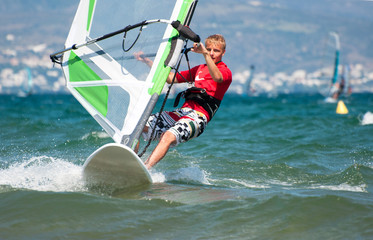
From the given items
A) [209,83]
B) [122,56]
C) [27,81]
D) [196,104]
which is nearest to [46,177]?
[122,56]

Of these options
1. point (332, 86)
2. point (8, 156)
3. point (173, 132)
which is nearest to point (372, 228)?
point (173, 132)

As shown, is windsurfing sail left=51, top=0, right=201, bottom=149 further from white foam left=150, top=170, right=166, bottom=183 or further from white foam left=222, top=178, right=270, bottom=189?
white foam left=222, top=178, right=270, bottom=189

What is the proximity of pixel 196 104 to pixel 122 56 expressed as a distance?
0.91 meters

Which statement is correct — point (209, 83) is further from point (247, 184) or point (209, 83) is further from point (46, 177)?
point (46, 177)

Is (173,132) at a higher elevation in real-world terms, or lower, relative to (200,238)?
higher

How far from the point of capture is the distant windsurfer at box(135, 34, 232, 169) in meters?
4.61

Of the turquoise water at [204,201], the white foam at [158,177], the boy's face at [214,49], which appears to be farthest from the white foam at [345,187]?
the boy's face at [214,49]

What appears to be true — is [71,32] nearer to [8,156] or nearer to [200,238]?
[8,156]

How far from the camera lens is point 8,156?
21.9 ft

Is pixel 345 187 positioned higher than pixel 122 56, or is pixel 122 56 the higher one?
pixel 122 56

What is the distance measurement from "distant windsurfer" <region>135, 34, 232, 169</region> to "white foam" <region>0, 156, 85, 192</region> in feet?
2.46

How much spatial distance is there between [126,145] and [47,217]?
1.08 meters

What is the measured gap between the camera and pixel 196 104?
193 inches


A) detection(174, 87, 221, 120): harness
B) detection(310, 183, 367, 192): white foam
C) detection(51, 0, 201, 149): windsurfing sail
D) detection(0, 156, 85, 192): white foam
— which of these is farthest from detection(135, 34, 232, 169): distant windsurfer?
detection(310, 183, 367, 192): white foam
